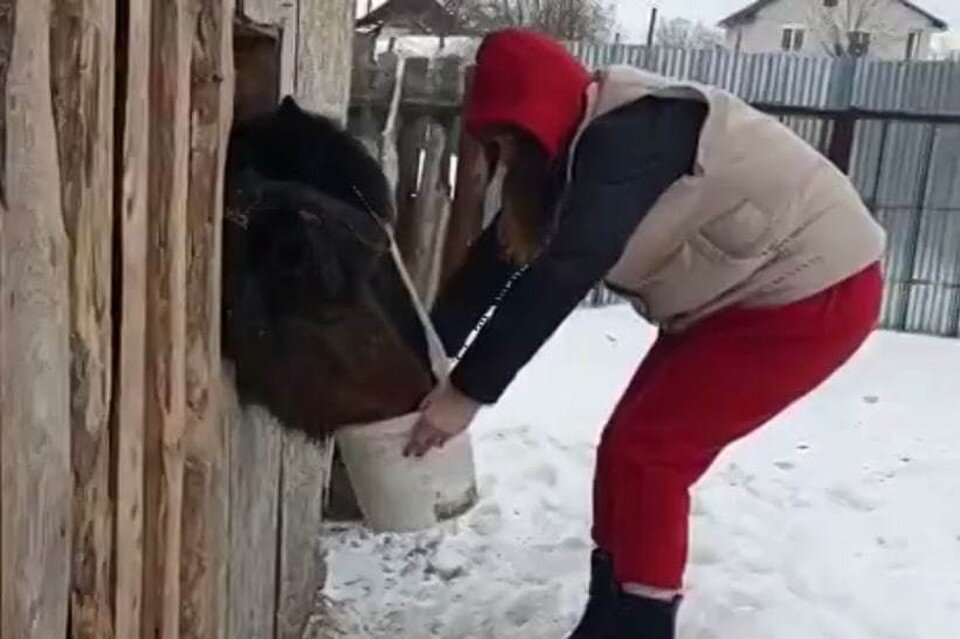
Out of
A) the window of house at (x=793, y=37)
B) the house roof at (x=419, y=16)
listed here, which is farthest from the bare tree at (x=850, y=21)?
the house roof at (x=419, y=16)

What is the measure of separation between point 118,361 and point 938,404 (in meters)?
4.98

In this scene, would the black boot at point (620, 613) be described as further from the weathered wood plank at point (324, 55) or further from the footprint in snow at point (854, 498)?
the footprint in snow at point (854, 498)

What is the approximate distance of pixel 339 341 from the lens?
1.95 m

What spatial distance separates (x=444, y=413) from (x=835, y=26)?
28309mm

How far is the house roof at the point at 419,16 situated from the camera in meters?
12.1

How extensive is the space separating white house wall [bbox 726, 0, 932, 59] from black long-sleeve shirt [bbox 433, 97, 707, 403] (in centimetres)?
2637

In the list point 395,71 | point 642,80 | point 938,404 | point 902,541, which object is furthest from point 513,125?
point 938,404

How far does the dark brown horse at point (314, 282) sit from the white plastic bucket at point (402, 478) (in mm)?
279

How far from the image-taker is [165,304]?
167 centimetres

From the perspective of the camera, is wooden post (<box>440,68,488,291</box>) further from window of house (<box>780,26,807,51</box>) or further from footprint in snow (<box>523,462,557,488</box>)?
window of house (<box>780,26,807,51</box>)

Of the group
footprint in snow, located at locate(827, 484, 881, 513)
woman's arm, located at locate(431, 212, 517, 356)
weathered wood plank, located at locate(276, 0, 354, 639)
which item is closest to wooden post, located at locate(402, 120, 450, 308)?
weathered wood plank, located at locate(276, 0, 354, 639)

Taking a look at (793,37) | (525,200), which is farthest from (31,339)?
(793,37)

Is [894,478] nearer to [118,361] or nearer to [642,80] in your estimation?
[642,80]

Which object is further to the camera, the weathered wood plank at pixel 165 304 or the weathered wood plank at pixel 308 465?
the weathered wood plank at pixel 308 465
